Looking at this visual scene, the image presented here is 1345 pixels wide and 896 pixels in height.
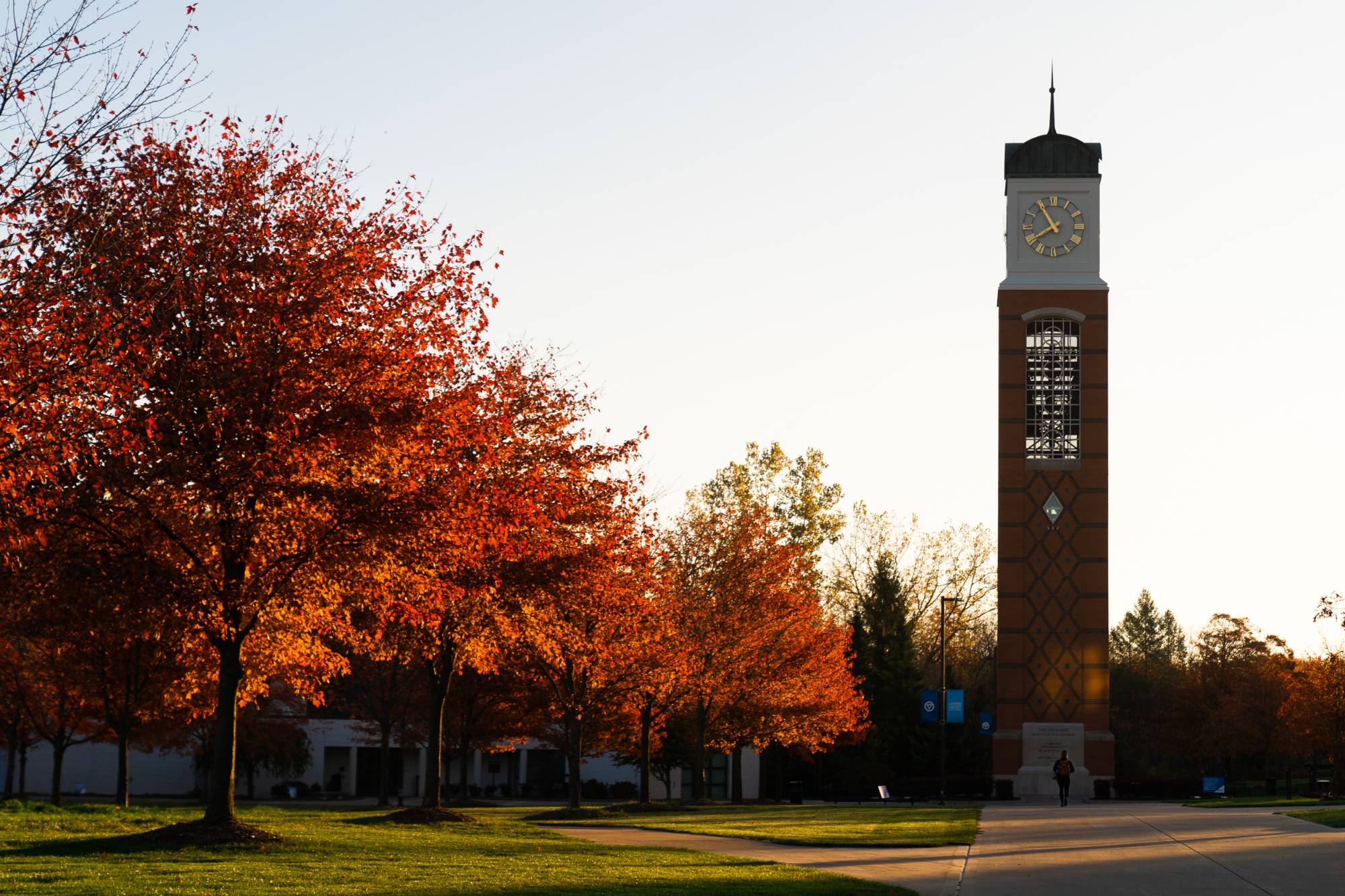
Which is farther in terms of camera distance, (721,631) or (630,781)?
(630,781)

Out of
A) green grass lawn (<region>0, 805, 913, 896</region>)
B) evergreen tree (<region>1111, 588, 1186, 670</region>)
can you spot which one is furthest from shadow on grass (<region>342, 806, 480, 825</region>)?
evergreen tree (<region>1111, 588, 1186, 670</region>)

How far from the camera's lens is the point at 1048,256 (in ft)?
196

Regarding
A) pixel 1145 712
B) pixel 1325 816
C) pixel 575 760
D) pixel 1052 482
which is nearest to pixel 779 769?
pixel 1052 482

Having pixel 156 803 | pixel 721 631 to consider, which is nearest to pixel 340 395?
pixel 721 631

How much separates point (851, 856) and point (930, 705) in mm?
29949

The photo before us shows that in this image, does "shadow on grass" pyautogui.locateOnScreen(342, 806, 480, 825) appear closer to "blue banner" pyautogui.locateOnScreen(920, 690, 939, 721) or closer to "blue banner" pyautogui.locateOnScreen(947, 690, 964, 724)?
"blue banner" pyautogui.locateOnScreen(947, 690, 964, 724)

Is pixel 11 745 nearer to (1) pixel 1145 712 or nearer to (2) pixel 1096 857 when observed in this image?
(2) pixel 1096 857

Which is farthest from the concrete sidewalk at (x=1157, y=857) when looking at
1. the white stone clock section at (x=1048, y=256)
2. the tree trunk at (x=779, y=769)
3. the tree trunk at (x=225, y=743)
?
the white stone clock section at (x=1048, y=256)

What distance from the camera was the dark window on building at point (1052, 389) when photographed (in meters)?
58.4

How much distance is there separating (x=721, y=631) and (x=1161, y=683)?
58.5 meters

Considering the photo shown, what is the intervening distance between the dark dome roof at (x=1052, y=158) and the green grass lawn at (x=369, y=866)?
144 feet

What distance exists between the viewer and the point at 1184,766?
9319 centimetres

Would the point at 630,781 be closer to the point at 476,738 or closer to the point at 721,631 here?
the point at 476,738

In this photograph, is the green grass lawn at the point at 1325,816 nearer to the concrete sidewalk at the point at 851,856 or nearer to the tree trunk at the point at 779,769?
the concrete sidewalk at the point at 851,856
